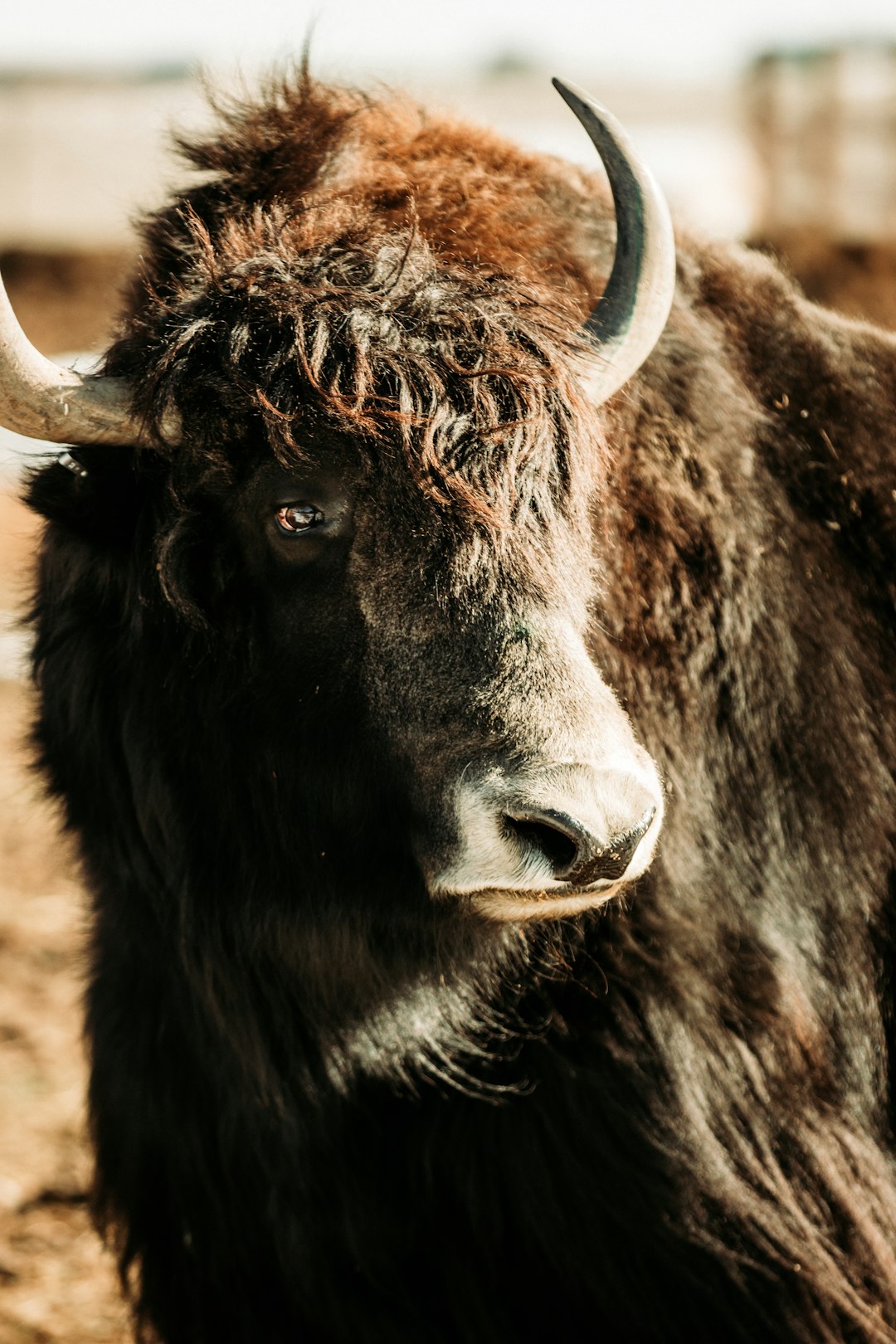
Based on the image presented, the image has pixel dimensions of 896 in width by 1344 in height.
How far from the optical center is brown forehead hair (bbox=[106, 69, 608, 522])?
9.25 ft

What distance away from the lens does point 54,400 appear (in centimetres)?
285

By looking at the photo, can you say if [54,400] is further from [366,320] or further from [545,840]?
[545,840]

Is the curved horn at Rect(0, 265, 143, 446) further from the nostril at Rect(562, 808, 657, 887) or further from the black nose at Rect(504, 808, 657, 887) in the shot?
the nostril at Rect(562, 808, 657, 887)

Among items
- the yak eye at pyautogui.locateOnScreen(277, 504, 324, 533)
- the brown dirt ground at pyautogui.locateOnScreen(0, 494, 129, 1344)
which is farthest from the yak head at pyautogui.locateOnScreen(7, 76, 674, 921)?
the brown dirt ground at pyautogui.locateOnScreen(0, 494, 129, 1344)

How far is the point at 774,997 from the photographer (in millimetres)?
3229

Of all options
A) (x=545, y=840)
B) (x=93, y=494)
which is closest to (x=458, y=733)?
(x=545, y=840)

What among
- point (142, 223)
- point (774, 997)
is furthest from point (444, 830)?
point (142, 223)

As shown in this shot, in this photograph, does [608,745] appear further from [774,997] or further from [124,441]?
[124,441]

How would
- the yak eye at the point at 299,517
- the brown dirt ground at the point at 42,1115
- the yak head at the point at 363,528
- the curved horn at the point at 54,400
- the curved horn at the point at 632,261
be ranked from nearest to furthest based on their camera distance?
1. the yak head at the point at 363,528
2. the curved horn at the point at 54,400
3. the yak eye at the point at 299,517
4. the curved horn at the point at 632,261
5. the brown dirt ground at the point at 42,1115

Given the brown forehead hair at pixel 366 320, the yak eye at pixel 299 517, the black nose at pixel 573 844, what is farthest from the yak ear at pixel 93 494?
the black nose at pixel 573 844

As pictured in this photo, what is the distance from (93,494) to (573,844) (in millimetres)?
1368

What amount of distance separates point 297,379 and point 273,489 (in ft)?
0.76

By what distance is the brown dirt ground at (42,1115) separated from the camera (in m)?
4.03

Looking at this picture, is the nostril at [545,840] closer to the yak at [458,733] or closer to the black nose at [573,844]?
the black nose at [573,844]
